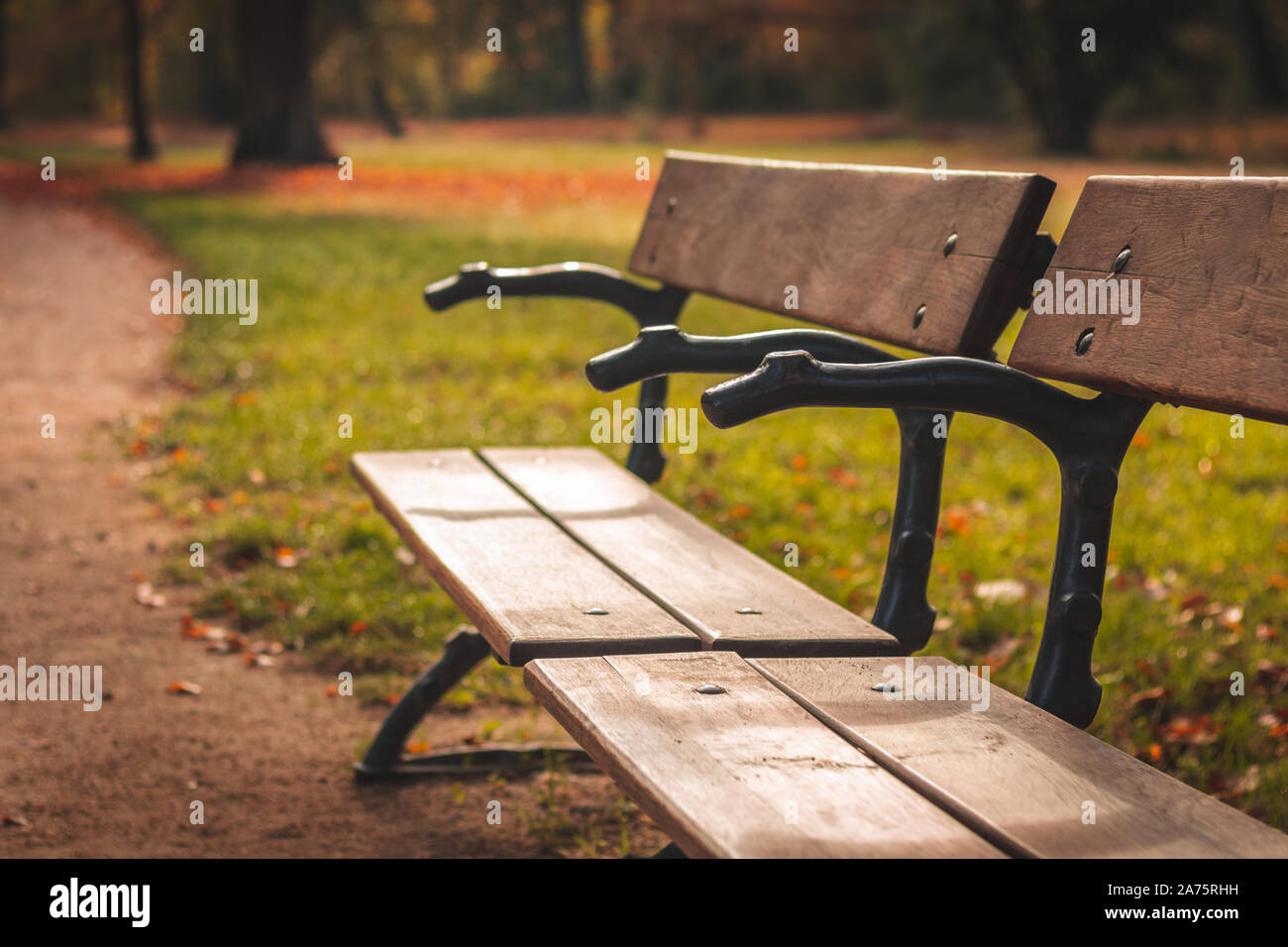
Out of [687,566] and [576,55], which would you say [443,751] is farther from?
[576,55]

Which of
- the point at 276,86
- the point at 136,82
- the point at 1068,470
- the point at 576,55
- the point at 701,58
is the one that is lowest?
the point at 1068,470

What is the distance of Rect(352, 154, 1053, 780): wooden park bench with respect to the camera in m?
2.17

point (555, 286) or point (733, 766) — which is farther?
point (555, 286)

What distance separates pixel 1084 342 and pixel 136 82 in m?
27.7

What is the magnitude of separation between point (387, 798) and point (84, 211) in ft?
55.9

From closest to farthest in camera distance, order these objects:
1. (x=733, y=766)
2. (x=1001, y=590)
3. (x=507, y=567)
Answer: (x=733, y=766), (x=507, y=567), (x=1001, y=590)

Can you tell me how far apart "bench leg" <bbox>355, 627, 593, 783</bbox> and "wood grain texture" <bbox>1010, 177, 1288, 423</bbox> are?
→ 132 cm

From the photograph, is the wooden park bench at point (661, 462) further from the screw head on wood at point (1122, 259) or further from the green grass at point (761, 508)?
the green grass at point (761, 508)

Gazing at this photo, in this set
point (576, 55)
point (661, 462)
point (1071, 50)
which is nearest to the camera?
point (661, 462)

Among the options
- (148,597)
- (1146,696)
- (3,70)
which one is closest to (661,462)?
(1146,696)

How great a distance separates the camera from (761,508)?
195 inches
